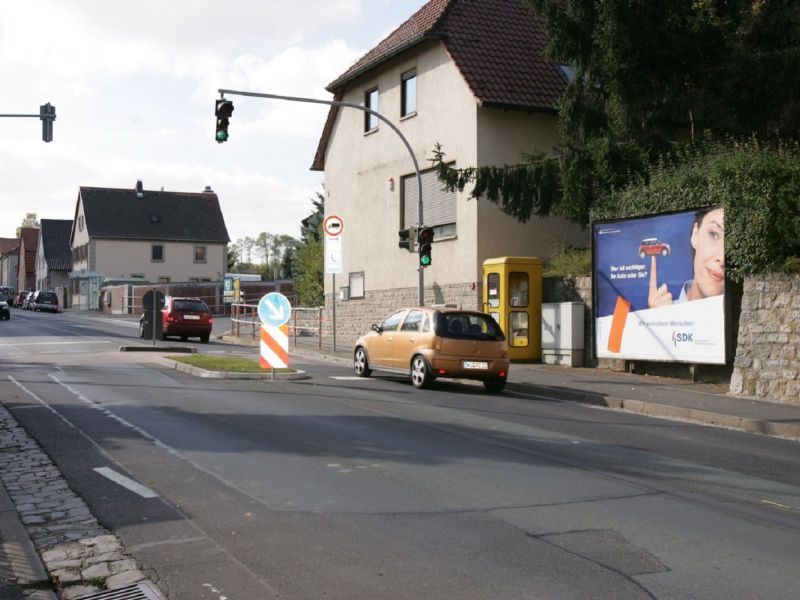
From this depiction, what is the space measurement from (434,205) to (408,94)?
3.85 metres

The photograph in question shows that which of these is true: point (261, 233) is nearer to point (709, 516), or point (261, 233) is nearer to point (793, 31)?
point (793, 31)

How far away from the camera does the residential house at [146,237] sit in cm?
8006

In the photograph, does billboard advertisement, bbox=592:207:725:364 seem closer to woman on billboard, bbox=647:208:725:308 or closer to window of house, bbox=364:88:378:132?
woman on billboard, bbox=647:208:725:308

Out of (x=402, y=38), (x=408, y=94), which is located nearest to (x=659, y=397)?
(x=408, y=94)

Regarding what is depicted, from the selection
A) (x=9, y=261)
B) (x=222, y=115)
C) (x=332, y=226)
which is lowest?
(x=332, y=226)

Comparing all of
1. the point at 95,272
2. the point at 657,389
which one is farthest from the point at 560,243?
the point at 95,272

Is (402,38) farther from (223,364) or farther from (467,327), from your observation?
(467,327)

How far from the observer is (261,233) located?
6570 inches

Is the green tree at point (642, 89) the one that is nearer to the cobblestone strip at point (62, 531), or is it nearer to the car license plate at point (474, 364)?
the car license plate at point (474, 364)

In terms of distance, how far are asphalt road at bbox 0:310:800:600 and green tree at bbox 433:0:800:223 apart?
8.81 m

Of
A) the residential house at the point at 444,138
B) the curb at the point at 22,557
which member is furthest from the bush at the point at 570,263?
→ the curb at the point at 22,557

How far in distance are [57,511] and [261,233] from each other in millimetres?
162113

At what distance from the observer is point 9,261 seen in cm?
13512

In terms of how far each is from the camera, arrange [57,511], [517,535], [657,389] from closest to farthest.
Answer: [517,535], [57,511], [657,389]
